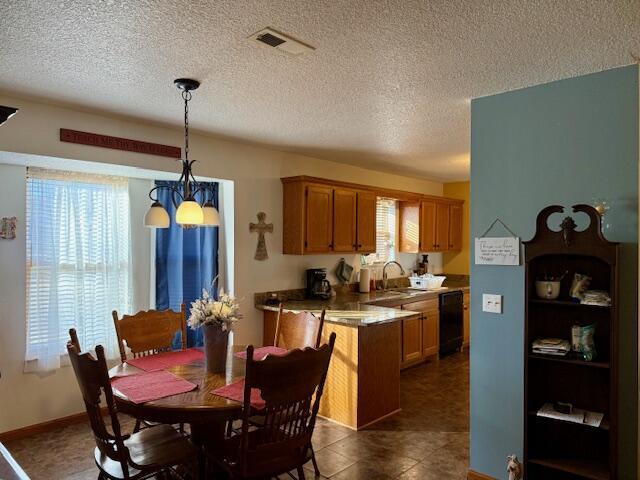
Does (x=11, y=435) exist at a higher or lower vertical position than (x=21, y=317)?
lower

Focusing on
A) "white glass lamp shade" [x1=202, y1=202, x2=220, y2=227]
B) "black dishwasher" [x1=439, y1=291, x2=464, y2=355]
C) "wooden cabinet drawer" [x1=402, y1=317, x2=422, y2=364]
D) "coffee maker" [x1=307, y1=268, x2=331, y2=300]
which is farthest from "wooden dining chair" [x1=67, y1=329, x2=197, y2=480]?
"black dishwasher" [x1=439, y1=291, x2=464, y2=355]

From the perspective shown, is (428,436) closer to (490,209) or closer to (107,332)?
(490,209)

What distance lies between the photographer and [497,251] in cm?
280

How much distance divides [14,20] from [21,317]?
2396 mm

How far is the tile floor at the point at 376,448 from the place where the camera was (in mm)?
2971

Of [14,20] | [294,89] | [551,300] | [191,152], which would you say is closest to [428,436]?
[551,300]

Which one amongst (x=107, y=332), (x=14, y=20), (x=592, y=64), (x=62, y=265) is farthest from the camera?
(x=107, y=332)

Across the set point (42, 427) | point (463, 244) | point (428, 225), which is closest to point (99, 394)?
point (42, 427)

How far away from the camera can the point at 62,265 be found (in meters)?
3.72

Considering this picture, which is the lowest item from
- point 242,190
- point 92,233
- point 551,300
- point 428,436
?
point 428,436

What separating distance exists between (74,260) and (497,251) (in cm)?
324

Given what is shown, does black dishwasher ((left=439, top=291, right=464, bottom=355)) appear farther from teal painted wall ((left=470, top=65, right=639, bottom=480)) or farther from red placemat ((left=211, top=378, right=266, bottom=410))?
red placemat ((left=211, top=378, right=266, bottom=410))

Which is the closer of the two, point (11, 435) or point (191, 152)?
point (11, 435)

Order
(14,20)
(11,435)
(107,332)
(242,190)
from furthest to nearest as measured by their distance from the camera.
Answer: (242,190) < (107,332) < (11,435) < (14,20)
